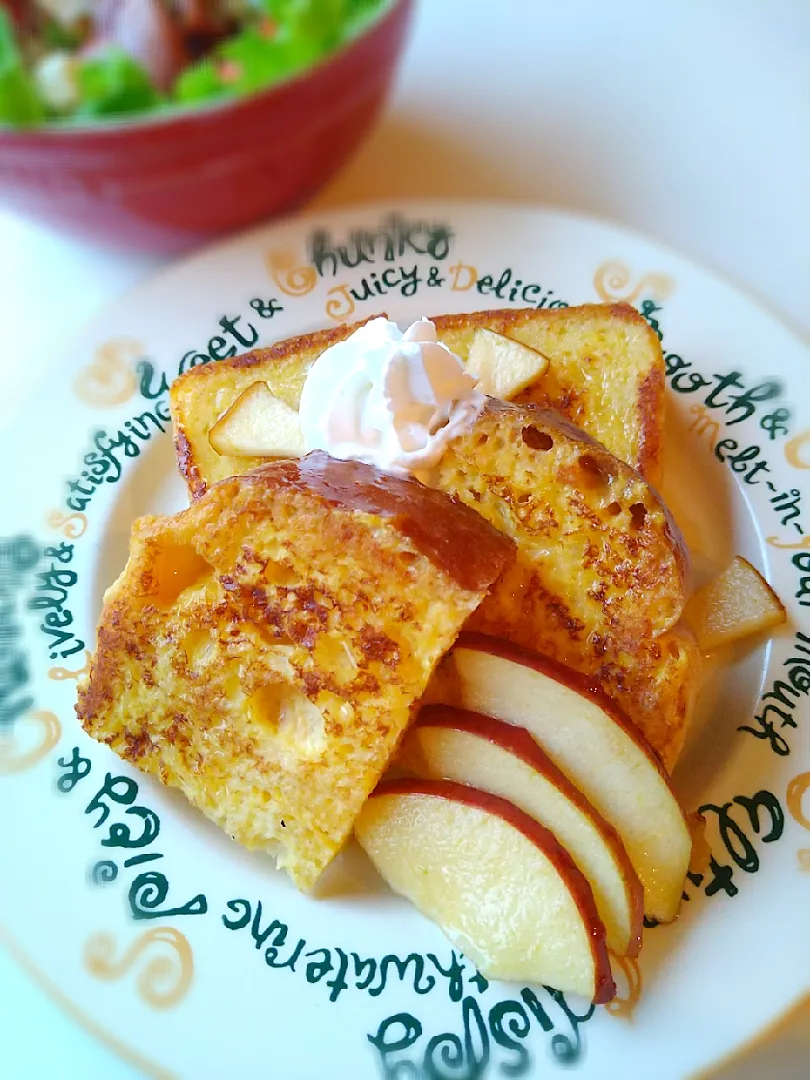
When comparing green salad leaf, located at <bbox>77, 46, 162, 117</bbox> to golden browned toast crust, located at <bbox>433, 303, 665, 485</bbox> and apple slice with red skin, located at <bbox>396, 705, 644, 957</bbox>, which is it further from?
apple slice with red skin, located at <bbox>396, 705, 644, 957</bbox>

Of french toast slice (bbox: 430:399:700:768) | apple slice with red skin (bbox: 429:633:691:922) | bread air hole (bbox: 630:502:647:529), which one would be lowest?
apple slice with red skin (bbox: 429:633:691:922)

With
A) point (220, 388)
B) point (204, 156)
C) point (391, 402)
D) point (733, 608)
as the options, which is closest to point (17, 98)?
point (204, 156)

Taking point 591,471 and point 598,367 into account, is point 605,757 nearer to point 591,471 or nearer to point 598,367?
point 591,471

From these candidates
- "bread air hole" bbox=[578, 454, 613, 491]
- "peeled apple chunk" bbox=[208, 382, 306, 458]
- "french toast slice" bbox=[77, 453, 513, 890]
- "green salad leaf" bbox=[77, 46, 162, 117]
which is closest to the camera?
"french toast slice" bbox=[77, 453, 513, 890]

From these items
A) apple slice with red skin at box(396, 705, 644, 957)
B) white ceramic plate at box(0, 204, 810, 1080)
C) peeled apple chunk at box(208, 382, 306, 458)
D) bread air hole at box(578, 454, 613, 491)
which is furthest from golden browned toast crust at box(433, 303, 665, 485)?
apple slice with red skin at box(396, 705, 644, 957)

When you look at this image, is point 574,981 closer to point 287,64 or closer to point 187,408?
point 187,408

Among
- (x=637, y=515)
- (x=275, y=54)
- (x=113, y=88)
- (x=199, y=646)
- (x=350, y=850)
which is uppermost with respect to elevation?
(x=275, y=54)

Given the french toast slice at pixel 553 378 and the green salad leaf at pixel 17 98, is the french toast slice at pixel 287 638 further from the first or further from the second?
the green salad leaf at pixel 17 98
